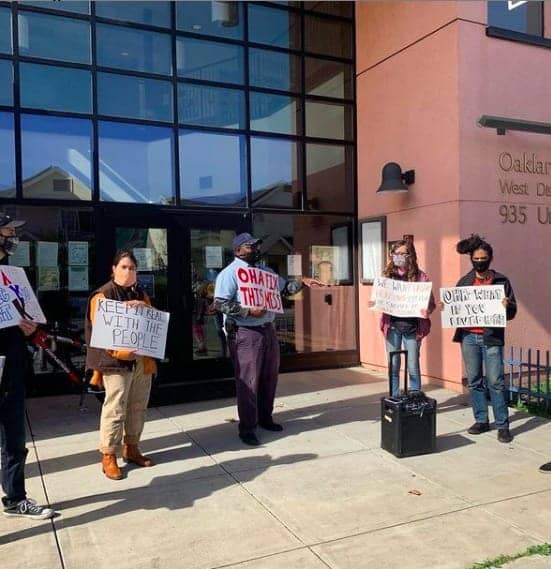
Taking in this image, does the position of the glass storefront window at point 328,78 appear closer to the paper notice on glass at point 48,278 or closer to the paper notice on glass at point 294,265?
the paper notice on glass at point 294,265

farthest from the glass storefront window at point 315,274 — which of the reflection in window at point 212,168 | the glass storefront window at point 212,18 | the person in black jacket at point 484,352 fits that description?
the person in black jacket at point 484,352

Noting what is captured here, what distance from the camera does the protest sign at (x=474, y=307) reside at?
5.23 m

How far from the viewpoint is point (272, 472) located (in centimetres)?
453

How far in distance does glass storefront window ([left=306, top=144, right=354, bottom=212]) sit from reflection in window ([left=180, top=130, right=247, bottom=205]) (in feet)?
3.61

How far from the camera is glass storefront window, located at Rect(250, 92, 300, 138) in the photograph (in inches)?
337

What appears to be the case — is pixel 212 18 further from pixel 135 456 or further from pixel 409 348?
pixel 135 456

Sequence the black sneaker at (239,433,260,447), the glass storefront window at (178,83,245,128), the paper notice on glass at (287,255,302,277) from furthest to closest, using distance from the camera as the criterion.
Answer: the paper notice on glass at (287,255,302,277) → the glass storefront window at (178,83,245,128) → the black sneaker at (239,433,260,447)

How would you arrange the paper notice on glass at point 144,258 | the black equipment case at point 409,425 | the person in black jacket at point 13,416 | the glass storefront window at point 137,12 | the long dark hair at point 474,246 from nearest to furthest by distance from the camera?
the person in black jacket at point 13,416 → the black equipment case at point 409,425 → the long dark hair at point 474,246 → the paper notice on glass at point 144,258 → the glass storefront window at point 137,12

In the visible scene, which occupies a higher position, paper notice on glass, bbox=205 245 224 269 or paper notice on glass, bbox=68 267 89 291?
paper notice on glass, bbox=205 245 224 269

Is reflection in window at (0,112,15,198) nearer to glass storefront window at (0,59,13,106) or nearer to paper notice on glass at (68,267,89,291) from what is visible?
glass storefront window at (0,59,13,106)

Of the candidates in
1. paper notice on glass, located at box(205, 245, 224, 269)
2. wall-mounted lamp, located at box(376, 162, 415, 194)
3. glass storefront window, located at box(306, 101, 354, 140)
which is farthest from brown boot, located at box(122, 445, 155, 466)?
glass storefront window, located at box(306, 101, 354, 140)

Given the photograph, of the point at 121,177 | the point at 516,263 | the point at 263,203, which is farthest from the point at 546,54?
the point at 121,177

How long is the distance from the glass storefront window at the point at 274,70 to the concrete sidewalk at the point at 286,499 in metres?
5.15

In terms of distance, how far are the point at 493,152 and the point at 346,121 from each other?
8.57 feet
